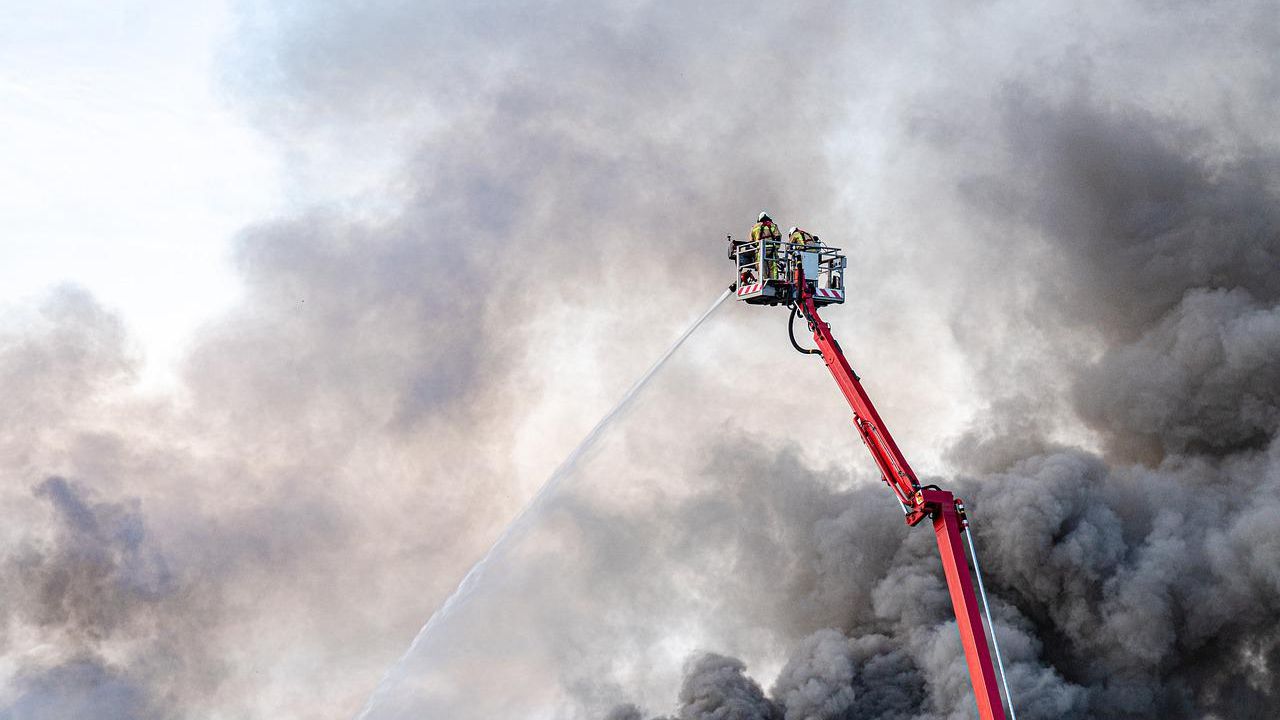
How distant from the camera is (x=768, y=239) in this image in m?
32.4

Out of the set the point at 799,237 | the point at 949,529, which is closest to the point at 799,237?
the point at 799,237

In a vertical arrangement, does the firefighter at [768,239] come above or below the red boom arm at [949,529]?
above

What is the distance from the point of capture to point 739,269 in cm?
3284

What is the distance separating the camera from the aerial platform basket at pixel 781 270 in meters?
32.1

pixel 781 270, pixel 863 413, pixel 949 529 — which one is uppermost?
pixel 781 270

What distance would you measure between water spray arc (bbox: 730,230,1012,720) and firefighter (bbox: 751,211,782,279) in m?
0.03

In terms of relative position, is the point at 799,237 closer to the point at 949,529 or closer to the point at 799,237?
the point at 799,237

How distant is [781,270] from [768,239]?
947 mm

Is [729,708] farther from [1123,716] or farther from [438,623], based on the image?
[438,623]

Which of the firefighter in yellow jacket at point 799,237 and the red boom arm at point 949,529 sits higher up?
the firefighter in yellow jacket at point 799,237

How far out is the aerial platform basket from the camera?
3212cm

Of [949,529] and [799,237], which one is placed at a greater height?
[799,237]

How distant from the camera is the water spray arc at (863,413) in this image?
28641 millimetres

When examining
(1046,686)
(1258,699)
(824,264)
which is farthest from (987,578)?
(824,264)
